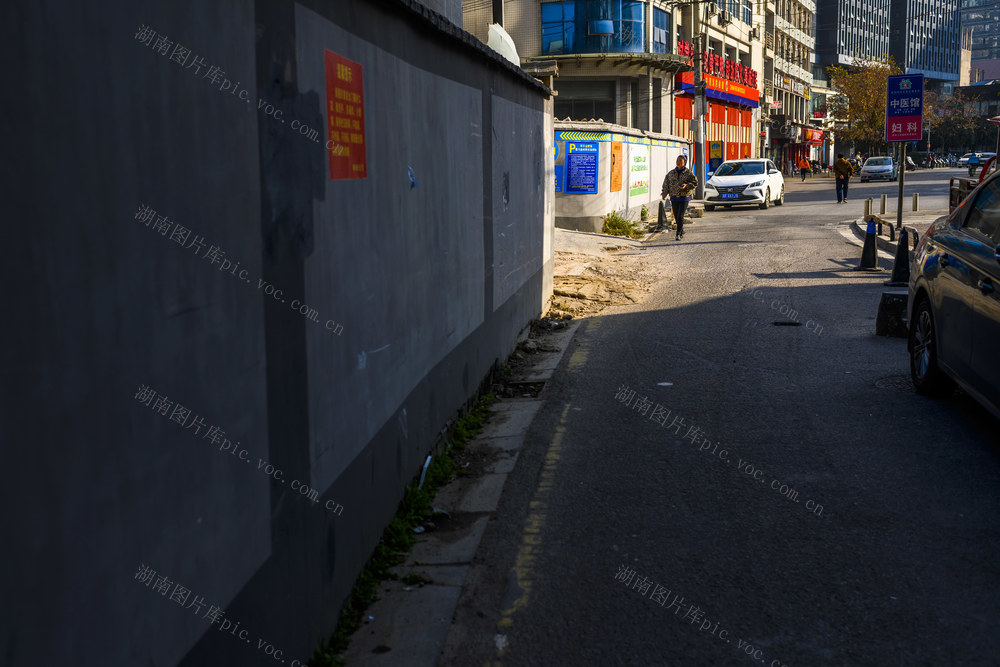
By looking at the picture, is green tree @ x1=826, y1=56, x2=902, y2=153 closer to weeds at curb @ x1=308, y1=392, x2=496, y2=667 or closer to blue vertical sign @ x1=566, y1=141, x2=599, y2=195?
blue vertical sign @ x1=566, y1=141, x2=599, y2=195

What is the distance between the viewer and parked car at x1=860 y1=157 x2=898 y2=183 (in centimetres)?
5844

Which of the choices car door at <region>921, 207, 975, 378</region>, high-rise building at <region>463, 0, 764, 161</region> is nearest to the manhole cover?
car door at <region>921, 207, 975, 378</region>

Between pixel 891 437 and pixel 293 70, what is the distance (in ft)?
15.9

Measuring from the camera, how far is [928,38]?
541ft

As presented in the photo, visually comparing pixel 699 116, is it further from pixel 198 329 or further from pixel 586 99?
pixel 198 329

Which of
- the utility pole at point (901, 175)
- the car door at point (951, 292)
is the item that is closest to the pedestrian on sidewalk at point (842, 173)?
the utility pole at point (901, 175)

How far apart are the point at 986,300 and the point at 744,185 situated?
28289 millimetres

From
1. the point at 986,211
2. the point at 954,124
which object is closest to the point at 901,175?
the point at 986,211

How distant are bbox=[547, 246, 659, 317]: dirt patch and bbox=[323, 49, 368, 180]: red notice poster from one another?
8249 millimetres

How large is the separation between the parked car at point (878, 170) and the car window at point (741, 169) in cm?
2720

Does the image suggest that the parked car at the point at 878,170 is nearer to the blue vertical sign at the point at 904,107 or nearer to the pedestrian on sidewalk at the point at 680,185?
the pedestrian on sidewalk at the point at 680,185

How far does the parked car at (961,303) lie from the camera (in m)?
6.07

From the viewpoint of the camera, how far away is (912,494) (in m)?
5.56

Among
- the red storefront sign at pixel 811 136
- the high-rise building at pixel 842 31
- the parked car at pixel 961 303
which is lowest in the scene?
the parked car at pixel 961 303
